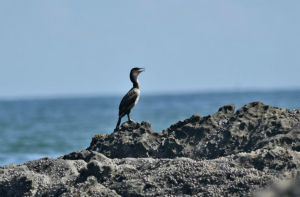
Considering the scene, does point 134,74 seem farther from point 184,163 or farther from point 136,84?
point 184,163

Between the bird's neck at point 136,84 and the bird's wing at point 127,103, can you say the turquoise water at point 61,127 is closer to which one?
the bird's neck at point 136,84

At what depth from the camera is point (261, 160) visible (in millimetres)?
9570

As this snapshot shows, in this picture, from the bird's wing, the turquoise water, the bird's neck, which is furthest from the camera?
the turquoise water

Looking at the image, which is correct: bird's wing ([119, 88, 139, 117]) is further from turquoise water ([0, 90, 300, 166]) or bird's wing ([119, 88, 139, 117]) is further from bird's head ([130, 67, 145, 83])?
turquoise water ([0, 90, 300, 166])

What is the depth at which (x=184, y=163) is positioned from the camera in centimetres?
964

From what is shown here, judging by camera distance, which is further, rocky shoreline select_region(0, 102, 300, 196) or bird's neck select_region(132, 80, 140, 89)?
bird's neck select_region(132, 80, 140, 89)

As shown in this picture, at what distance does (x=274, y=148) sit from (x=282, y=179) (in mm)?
1291

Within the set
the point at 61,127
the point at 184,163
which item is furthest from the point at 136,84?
the point at 61,127

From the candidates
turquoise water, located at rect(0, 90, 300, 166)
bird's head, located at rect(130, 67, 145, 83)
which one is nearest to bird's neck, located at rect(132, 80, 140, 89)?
bird's head, located at rect(130, 67, 145, 83)

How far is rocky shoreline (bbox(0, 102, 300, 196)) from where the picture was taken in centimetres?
905

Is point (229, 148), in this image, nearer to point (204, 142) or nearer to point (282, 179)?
point (204, 142)

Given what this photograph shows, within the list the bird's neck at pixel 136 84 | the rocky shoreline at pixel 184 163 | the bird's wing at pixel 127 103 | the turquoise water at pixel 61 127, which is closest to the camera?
the rocky shoreline at pixel 184 163

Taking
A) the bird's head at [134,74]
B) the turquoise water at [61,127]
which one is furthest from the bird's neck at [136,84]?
the turquoise water at [61,127]

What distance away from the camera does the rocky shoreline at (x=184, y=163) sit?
29.7 ft
